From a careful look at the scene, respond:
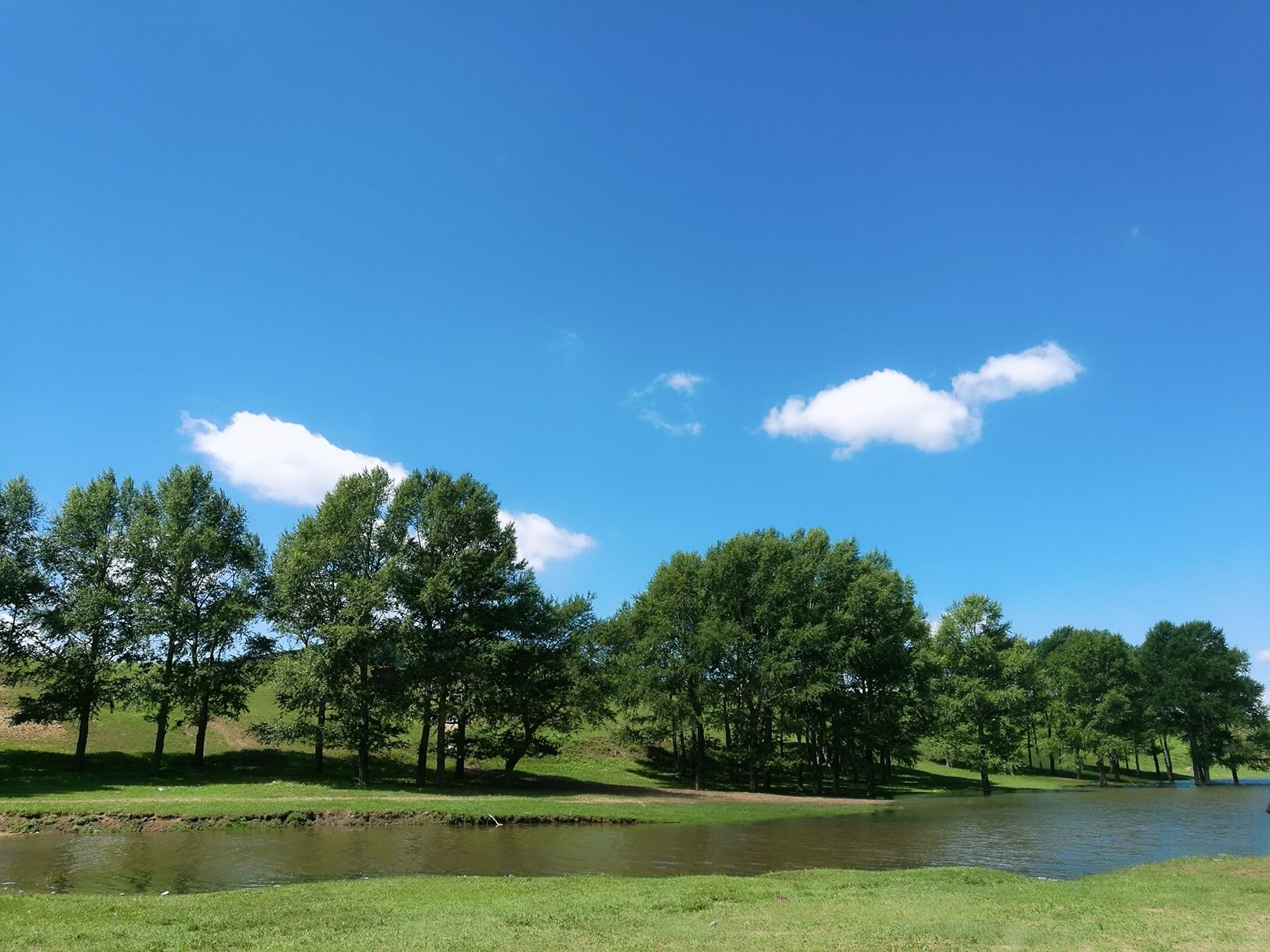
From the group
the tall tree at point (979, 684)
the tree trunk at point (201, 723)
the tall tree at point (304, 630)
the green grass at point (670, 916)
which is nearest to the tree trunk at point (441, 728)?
the tall tree at point (304, 630)

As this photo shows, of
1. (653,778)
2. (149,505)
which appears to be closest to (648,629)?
(653,778)

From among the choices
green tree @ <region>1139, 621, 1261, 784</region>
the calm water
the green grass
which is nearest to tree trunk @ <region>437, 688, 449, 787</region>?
the calm water

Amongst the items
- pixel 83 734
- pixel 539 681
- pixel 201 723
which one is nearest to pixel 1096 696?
pixel 539 681

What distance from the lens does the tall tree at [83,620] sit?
44.0 meters

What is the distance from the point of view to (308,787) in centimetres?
3891

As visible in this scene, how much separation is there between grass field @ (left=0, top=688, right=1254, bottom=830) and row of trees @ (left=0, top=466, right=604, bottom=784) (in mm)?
2176

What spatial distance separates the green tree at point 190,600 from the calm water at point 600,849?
19538 mm

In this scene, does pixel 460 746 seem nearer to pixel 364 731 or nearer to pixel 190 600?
pixel 364 731

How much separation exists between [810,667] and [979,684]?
681 inches

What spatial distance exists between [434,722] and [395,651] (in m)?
5.83

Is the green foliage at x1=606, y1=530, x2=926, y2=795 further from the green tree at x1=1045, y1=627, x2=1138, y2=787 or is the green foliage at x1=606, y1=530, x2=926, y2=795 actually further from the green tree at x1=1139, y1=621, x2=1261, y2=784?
the green tree at x1=1139, y1=621, x2=1261, y2=784

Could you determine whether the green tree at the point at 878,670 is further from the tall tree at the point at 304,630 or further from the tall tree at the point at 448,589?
the tall tree at the point at 304,630

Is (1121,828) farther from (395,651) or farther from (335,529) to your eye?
(335,529)

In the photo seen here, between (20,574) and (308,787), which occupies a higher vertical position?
(20,574)
